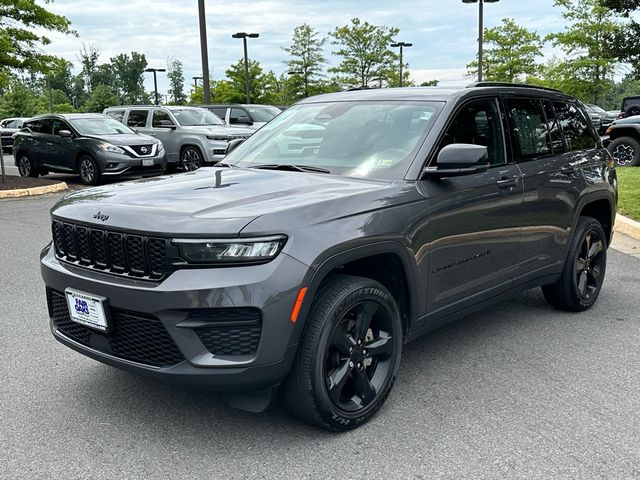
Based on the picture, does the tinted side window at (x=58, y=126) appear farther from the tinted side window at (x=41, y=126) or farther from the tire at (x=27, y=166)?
the tire at (x=27, y=166)

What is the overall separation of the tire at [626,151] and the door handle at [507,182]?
494 inches

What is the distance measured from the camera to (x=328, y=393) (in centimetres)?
319

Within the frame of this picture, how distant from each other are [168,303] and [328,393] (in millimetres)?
900

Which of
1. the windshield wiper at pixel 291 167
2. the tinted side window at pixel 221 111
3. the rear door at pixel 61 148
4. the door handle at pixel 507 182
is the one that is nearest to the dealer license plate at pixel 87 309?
the windshield wiper at pixel 291 167

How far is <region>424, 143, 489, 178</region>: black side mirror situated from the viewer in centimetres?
362

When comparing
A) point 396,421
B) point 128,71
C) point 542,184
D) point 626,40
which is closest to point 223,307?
point 396,421

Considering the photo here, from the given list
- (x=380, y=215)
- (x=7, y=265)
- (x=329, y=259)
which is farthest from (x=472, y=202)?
(x=7, y=265)

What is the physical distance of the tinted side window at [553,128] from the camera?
5.07 meters

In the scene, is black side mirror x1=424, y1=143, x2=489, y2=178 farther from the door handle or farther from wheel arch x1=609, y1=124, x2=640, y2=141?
wheel arch x1=609, y1=124, x2=640, y2=141

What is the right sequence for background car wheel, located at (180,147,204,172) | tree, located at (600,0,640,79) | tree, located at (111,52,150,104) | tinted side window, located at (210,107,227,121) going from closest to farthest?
tree, located at (600,0,640,79), background car wheel, located at (180,147,204,172), tinted side window, located at (210,107,227,121), tree, located at (111,52,150,104)

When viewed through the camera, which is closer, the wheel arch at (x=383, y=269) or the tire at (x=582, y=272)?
the wheel arch at (x=383, y=269)

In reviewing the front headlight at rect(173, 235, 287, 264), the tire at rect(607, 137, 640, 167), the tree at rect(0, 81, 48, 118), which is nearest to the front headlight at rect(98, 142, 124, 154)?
the tire at rect(607, 137, 640, 167)

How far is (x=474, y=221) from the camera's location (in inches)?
159

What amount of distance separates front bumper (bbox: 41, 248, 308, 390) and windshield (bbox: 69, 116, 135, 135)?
532 inches
